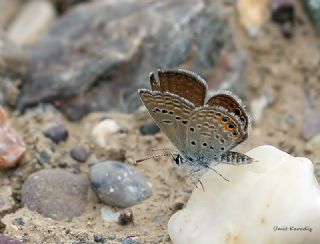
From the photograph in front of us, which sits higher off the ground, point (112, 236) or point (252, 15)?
point (252, 15)

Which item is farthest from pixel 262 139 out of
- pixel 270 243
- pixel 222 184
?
pixel 270 243

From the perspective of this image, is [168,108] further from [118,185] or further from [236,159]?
[118,185]

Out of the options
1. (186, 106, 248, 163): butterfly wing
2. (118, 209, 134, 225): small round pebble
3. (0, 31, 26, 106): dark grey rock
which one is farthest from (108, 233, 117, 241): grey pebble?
(0, 31, 26, 106): dark grey rock

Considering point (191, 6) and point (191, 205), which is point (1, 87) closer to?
point (191, 6)

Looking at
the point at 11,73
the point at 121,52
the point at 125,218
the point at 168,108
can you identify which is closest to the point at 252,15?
the point at 121,52

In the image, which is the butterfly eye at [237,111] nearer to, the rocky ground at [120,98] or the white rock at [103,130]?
the rocky ground at [120,98]

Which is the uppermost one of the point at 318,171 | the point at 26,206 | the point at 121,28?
the point at 121,28

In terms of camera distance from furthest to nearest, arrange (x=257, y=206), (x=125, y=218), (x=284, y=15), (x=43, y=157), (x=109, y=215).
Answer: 1. (x=284, y=15)
2. (x=43, y=157)
3. (x=109, y=215)
4. (x=125, y=218)
5. (x=257, y=206)

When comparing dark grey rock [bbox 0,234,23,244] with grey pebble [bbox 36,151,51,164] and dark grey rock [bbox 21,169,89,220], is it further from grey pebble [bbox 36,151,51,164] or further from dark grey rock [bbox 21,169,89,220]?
grey pebble [bbox 36,151,51,164]
